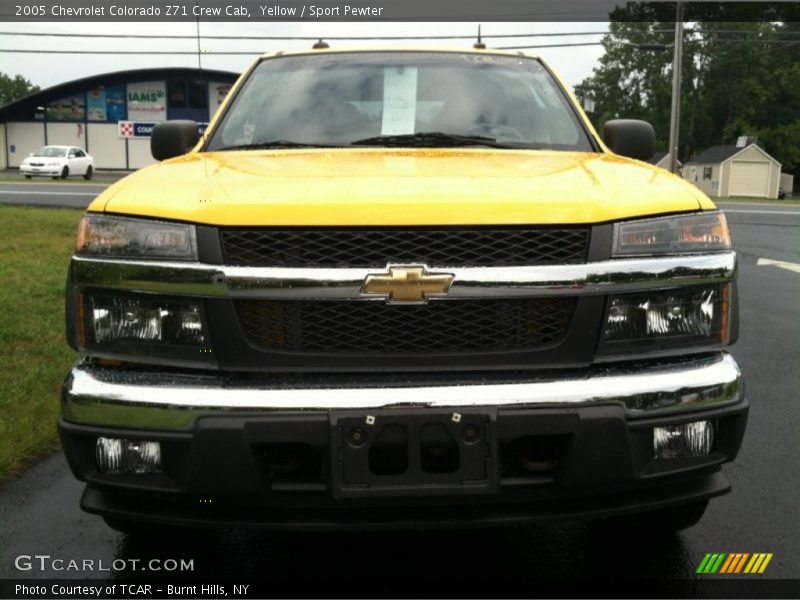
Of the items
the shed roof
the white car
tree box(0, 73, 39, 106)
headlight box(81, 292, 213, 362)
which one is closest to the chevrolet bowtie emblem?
headlight box(81, 292, 213, 362)

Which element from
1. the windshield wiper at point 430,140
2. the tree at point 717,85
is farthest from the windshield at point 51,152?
the tree at point 717,85

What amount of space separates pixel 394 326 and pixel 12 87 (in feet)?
417

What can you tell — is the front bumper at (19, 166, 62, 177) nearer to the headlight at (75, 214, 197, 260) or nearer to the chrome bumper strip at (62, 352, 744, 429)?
the headlight at (75, 214, 197, 260)

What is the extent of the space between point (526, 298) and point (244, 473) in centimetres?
93

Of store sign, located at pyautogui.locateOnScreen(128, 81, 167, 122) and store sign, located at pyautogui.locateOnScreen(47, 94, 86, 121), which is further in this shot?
store sign, located at pyautogui.locateOnScreen(47, 94, 86, 121)

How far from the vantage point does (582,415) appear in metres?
2.39

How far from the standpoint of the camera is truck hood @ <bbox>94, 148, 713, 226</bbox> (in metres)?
2.46

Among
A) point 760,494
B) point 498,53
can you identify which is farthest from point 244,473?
point 498,53

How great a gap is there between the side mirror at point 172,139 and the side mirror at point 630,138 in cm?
196

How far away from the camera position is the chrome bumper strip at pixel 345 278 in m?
2.44

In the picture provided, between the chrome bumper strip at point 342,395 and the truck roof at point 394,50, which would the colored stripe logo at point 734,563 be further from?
the truck roof at point 394,50

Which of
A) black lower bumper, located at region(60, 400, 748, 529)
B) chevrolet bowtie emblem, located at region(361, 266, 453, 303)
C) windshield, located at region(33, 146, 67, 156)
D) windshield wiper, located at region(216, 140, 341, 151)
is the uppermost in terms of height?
windshield wiper, located at region(216, 140, 341, 151)

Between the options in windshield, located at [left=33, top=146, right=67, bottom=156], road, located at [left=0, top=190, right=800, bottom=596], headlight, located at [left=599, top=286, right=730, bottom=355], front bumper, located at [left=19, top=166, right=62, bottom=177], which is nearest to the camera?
headlight, located at [left=599, top=286, right=730, bottom=355]

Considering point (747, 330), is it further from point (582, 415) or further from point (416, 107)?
point (582, 415)
